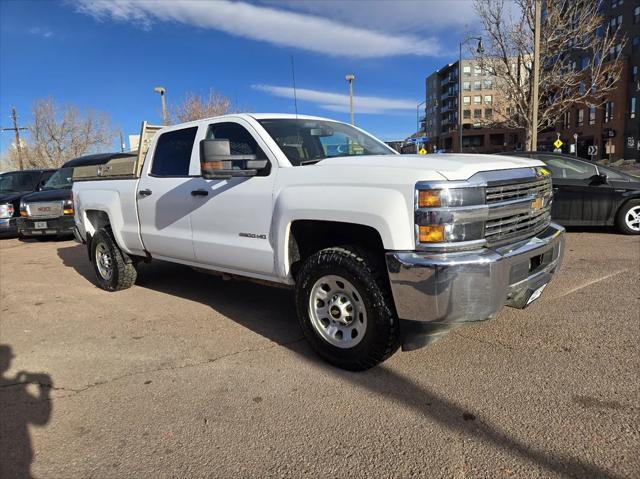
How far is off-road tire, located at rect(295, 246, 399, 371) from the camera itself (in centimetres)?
329

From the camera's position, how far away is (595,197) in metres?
8.46

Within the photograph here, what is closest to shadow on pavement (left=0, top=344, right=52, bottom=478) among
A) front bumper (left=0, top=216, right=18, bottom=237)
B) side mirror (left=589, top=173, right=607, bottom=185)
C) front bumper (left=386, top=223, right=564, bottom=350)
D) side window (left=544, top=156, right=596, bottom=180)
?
front bumper (left=386, top=223, right=564, bottom=350)

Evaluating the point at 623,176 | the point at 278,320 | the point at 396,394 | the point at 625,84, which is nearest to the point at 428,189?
the point at 396,394

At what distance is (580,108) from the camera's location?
5503cm

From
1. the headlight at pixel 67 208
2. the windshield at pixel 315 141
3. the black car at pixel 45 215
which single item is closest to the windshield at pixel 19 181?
the black car at pixel 45 215

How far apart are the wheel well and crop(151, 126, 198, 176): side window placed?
1.63 metres

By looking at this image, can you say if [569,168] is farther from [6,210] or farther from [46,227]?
[6,210]

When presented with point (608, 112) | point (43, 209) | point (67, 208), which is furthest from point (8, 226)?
point (608, 112)

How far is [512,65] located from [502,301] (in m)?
17.1

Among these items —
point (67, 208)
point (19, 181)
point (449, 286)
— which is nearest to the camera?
point (449, 286)

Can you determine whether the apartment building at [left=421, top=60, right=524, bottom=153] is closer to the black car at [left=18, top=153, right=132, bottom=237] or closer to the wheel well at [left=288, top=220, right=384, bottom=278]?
the black car at [left=18, top=153, right=132, bottom=237]

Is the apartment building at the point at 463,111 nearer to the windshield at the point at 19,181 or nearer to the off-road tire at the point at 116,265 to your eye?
the windshield at the point at 19,181

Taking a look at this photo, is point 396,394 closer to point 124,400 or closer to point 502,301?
point 502,301

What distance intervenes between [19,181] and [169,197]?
462 inches
